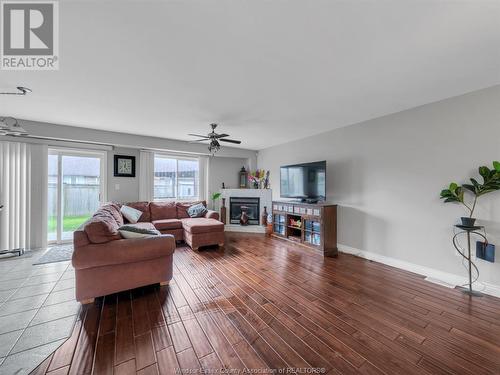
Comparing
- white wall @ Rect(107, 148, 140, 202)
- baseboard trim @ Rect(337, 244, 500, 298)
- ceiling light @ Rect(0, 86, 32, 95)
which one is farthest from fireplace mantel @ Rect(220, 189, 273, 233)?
ceiling light @ Rect(0, 86, 32, 95)

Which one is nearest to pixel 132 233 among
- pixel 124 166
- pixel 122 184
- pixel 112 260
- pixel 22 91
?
pixel 112 260

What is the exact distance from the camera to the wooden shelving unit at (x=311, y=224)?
149 inches

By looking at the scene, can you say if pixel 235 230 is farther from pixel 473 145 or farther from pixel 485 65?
pixel 485 65

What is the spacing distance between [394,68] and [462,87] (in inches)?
47.1

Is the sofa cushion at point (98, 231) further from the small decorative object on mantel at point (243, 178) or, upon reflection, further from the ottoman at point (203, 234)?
the small decorative object on mantel at point (243, 178)

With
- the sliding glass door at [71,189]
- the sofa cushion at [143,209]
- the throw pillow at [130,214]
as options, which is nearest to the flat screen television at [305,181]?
the sofa cushion at [143,209]

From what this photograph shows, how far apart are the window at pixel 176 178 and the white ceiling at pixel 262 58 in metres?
2.25

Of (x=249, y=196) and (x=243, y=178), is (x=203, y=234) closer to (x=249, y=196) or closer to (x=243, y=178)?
(x=249, y=196)

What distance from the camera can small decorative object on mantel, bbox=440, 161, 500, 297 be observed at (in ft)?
7.31

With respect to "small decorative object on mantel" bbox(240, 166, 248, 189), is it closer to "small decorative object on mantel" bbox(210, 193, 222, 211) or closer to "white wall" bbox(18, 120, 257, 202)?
"white wall" bbox(18, 120, 257, 202)

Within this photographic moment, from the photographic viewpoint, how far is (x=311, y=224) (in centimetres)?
409

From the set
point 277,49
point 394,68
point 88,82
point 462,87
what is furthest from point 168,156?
point 462,87

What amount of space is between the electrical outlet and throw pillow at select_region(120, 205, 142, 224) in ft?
18.7

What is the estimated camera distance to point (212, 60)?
1.88 meters
